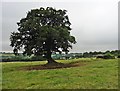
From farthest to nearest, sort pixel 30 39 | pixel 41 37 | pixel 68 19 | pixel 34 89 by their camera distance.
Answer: pixel 68 19 → pixel 30 39 → pixel 41 37 → pixel 34 89

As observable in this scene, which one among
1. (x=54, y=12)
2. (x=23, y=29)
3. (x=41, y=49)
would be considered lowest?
(x=41, y=49)

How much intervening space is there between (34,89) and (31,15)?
32.6m

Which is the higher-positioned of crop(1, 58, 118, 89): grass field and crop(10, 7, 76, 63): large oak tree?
crop(10, 7, 76, 63): large oak tree

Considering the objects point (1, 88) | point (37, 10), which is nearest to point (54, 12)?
point (37, 10)

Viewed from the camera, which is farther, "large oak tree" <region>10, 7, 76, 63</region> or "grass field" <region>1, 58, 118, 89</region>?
"large oak tree" <region>10, 7, 76, 63</region>

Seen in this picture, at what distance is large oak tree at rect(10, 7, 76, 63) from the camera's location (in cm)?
4469

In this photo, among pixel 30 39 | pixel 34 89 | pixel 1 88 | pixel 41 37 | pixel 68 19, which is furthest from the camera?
pixel 68 19

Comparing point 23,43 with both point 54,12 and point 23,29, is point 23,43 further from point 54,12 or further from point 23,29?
point 54,12

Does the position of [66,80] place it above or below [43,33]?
below

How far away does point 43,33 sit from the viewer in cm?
4400

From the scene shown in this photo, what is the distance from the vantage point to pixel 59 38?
44969mm

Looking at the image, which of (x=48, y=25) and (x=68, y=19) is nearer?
(x=48, y=25)

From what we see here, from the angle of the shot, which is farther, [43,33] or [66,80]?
[43,33]

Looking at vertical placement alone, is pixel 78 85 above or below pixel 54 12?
below
